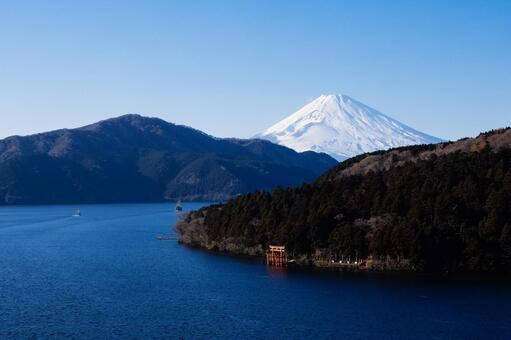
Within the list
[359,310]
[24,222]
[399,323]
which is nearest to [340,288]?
[359,310]

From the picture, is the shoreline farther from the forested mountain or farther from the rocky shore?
the forested mountain

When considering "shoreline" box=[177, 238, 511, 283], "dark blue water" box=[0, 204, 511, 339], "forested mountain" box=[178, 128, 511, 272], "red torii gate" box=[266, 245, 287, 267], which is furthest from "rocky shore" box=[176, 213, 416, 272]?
"dark blue water" box=[0, 204, 511, 339]

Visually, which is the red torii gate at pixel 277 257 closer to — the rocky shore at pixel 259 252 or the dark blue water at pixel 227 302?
the rocky shore at pixel 259 252

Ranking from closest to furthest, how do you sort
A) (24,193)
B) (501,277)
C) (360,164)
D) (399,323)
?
(399,323) < (501,277) < (360,164) < (24,193)

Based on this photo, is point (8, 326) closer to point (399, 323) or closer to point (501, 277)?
point (399, 323)

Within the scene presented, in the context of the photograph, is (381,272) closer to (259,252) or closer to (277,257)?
(277,257)

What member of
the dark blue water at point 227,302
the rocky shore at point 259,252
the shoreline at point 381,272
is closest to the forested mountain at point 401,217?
the rocky shore at point 259,252
